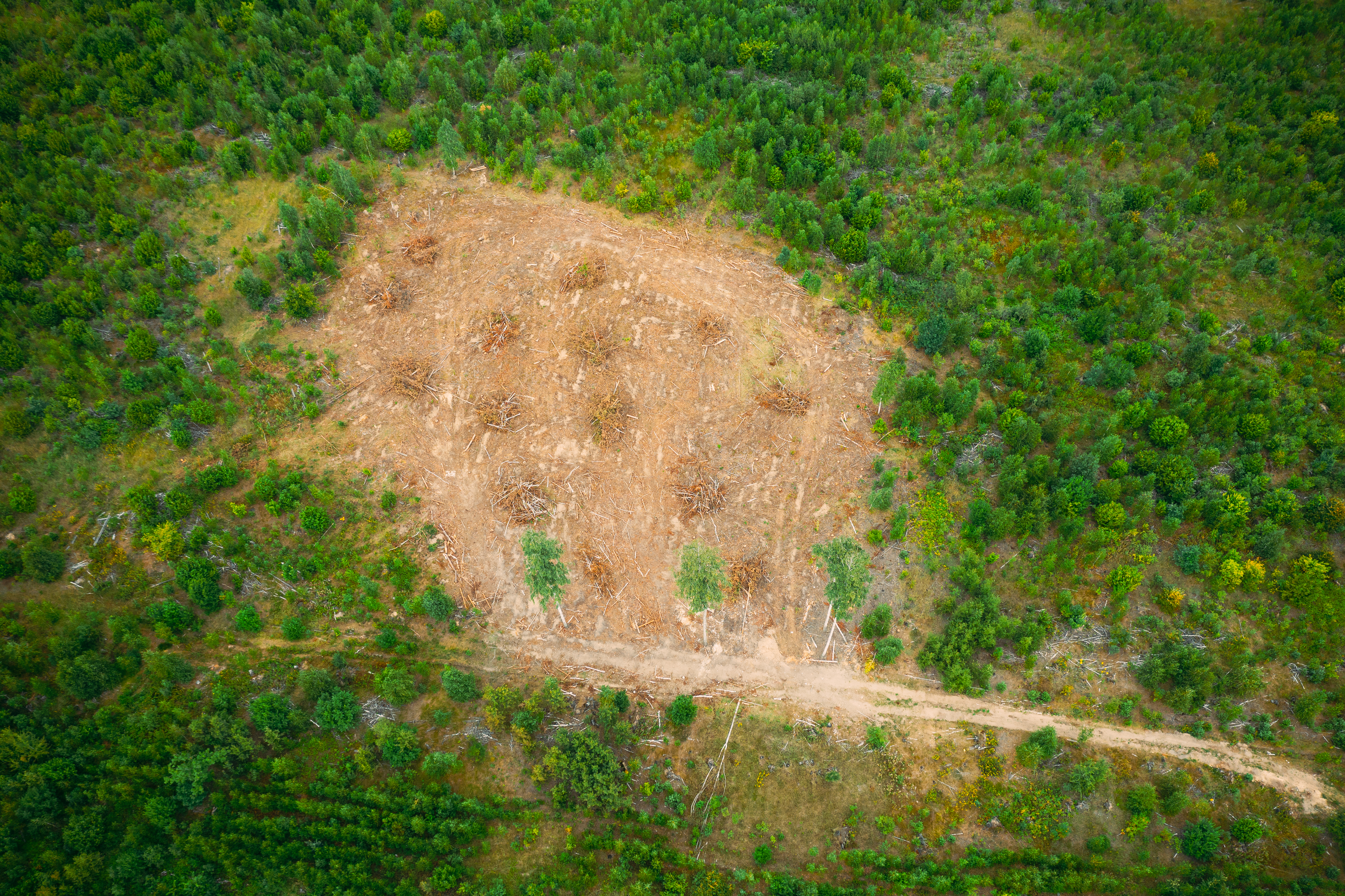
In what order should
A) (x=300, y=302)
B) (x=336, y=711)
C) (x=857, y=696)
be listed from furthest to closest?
(x=300, y=302) < (x=857, y=696) < (x=336, y=711)

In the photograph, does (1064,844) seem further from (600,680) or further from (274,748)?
(274,748)

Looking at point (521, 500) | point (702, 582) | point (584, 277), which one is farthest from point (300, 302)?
point (702, 582)

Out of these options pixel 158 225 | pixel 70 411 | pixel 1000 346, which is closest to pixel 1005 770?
pixel 1000 346

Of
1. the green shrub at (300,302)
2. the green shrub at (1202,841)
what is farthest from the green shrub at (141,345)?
the green shrub at (1202,841)

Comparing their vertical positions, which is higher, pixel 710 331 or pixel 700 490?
pixel 710 331

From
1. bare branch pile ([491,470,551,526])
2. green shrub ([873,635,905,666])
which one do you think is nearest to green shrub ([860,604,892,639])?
green shrub ([873,635,905,666])

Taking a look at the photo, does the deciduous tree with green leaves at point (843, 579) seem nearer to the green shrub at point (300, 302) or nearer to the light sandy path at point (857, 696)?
the light sandy path at point (857, 696)

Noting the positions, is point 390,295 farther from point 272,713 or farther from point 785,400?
point 785,400
